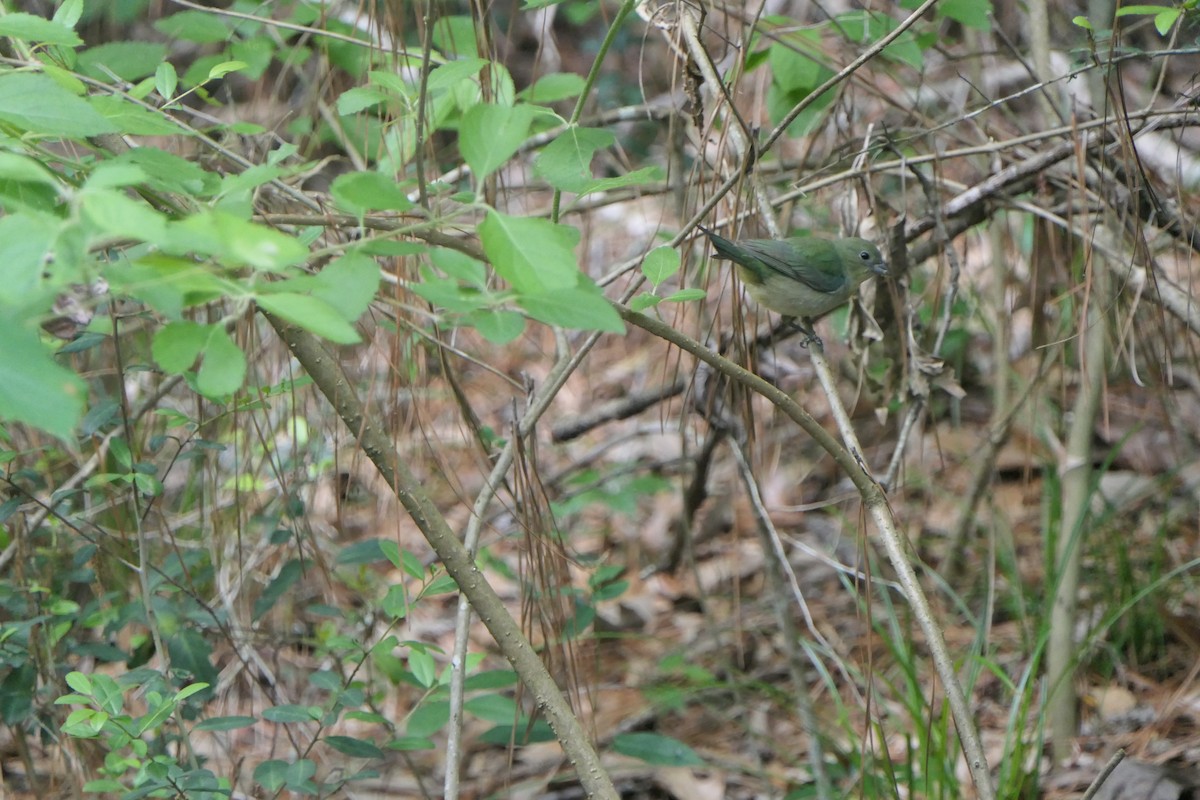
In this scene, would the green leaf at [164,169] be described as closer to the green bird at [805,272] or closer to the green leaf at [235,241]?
the green leaf at [235,241]

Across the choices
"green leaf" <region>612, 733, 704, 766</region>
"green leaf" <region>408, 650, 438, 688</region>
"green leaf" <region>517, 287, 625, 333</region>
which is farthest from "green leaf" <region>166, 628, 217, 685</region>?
"green leaf" <region>517, 287, 625, 333</region>

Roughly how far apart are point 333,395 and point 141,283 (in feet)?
2.33

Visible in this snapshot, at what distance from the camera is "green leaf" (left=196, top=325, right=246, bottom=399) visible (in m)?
1.11

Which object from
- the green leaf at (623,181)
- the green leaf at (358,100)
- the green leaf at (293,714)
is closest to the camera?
the green leaf at (623,181)

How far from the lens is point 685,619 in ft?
14.4

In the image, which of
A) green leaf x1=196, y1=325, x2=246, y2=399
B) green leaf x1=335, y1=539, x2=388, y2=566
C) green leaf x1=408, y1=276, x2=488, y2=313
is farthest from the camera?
green leaf x1=335, y1=539, x2=388, y2=566

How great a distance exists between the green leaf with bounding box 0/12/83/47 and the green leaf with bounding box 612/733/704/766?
214cm

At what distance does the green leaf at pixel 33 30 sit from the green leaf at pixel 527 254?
2.47 feet

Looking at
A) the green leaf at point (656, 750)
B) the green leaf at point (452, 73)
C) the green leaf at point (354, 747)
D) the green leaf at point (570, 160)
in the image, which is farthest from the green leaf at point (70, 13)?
the green leaf at point (656, 750)

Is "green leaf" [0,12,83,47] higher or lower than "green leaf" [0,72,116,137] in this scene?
higher

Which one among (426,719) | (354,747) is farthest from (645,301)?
(426,719)

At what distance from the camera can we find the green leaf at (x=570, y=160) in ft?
6.06

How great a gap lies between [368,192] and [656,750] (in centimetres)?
201

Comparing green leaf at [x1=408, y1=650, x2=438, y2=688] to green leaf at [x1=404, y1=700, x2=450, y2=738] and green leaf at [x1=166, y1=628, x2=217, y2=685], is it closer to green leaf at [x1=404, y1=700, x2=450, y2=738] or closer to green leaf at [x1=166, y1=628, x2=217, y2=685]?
green leaf at [x1=404, y1=700, x2=450, y2=738]
